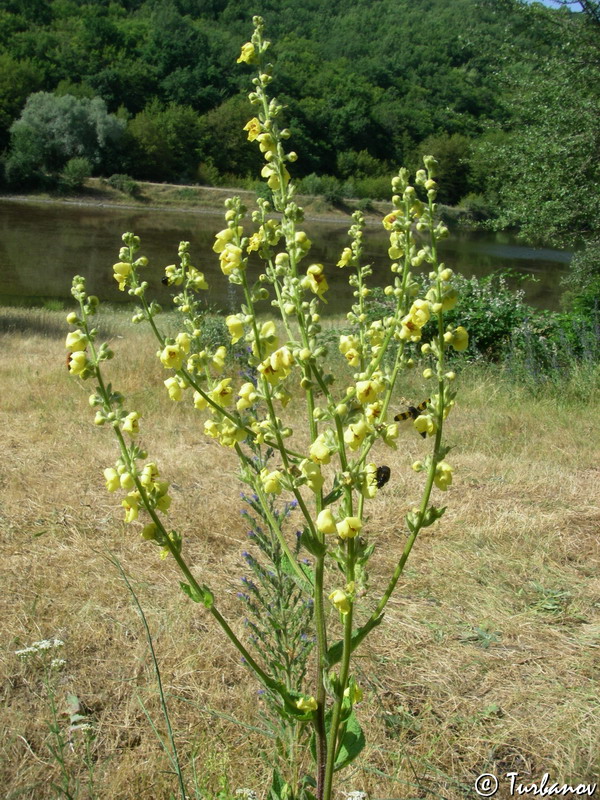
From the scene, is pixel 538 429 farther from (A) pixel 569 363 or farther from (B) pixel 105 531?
(B) pixel 105 531

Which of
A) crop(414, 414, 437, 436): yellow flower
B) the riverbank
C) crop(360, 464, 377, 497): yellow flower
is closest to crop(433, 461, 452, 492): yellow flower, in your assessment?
crop(414, 414, 437, 436): yellow flower

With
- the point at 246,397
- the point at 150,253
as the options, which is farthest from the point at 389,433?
the point at 150,253

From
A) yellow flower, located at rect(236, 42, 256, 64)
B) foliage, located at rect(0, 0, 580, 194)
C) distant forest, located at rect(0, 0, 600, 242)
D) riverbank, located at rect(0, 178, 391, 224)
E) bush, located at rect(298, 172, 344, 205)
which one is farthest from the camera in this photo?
foliage, located at rect(0, 0, 580, 194)

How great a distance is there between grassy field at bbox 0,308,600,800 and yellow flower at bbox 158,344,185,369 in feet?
4.18

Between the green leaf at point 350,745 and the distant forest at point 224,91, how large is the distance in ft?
Result: 122

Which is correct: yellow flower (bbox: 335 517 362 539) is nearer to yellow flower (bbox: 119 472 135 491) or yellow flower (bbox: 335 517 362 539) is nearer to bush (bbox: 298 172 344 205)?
yellow flower (bbox: 119 472 135 491)

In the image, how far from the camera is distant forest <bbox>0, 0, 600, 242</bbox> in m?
62.7

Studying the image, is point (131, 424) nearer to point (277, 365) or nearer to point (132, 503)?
point (132, 503)

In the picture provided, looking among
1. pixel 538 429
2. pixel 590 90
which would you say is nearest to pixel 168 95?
pixel 590 90

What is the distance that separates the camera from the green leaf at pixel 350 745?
1.59m

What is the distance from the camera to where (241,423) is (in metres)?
1.52

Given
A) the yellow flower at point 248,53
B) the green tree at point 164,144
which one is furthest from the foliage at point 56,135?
the yellow flower at point 248,53

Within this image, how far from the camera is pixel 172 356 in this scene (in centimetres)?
147

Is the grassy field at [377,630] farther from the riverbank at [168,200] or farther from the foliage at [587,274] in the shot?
the riverbank at [168,200]
